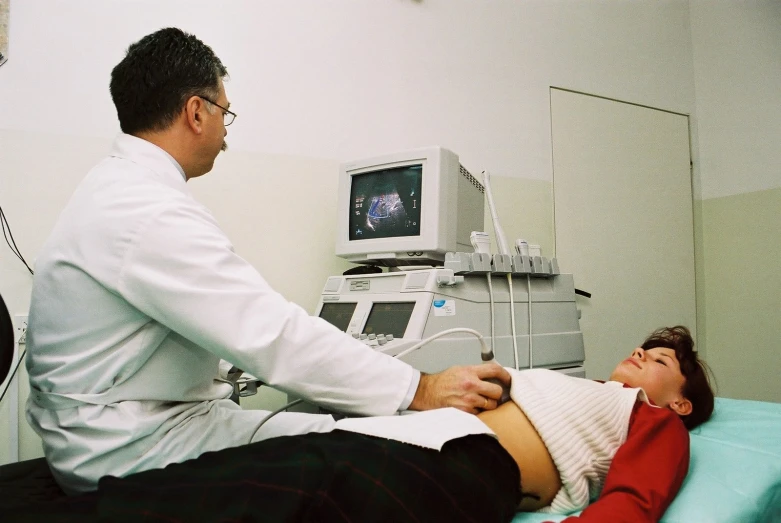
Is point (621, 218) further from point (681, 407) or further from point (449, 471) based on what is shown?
point (449, 471)

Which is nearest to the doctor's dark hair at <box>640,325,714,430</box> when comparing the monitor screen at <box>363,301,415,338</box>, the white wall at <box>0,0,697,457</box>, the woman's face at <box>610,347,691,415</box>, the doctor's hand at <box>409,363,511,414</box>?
the woman's face at <box>610,347,691,415</box>

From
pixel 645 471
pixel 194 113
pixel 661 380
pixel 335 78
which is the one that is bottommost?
pixel 645 471

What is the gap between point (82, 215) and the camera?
3.23 ft

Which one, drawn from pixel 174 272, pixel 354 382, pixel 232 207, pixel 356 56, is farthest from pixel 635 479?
pixel 356 56

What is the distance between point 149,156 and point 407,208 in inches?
34.6

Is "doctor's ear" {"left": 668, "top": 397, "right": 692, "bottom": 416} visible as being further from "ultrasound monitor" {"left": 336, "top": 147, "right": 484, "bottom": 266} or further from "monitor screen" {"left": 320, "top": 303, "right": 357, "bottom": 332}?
"monitor screen" {"left": 320, "top": 303, "right": 357, "bottom": 332}

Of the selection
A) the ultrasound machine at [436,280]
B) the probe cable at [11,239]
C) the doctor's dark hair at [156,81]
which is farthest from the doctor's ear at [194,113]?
the probe cable at [11,239]

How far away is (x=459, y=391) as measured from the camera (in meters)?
1.07

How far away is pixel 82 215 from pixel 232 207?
1.03 meters

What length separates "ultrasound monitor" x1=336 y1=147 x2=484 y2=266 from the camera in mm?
1751

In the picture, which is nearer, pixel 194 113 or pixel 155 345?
pixel 155 345

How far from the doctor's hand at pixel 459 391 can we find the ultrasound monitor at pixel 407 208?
69 centimetres

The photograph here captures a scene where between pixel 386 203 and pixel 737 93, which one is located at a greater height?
pixel 737 93

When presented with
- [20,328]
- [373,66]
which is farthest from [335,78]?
[20,328]
